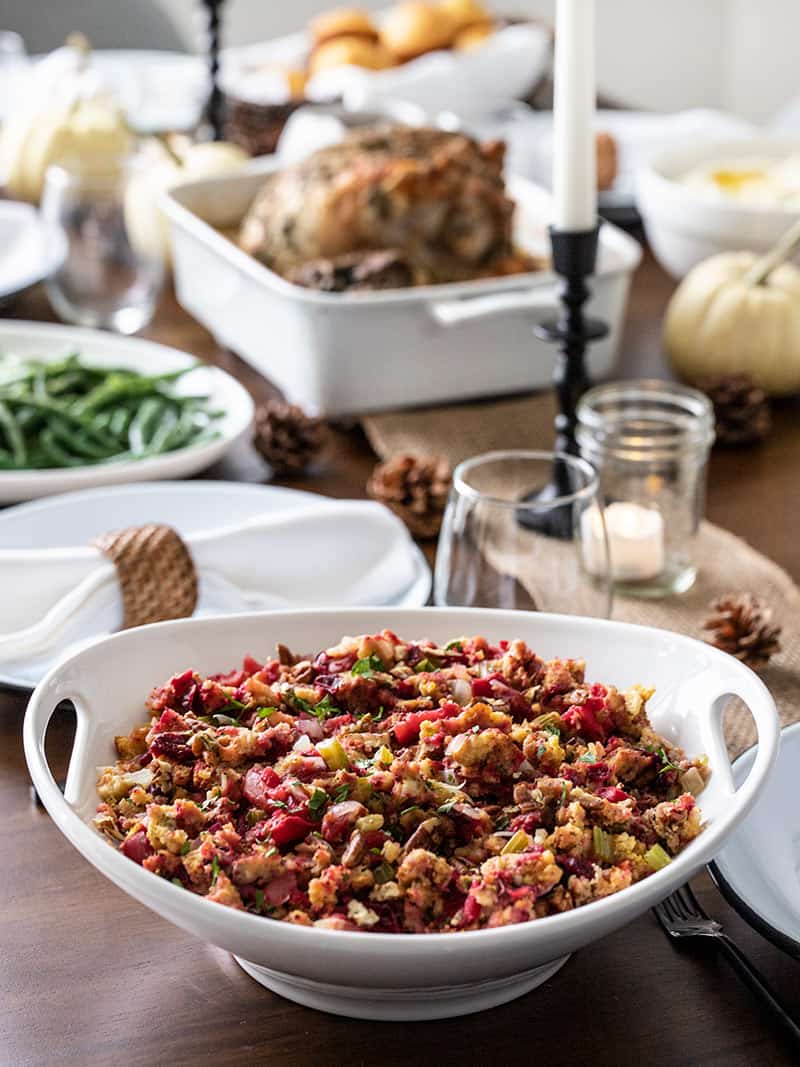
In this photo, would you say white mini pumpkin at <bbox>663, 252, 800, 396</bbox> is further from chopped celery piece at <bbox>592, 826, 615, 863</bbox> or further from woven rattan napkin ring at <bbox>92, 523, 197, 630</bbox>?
chopped celery piece at <bbox>592, 826, 615, 863</bbox>

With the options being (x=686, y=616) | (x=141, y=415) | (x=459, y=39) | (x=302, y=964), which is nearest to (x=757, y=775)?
(x=302, y=964)

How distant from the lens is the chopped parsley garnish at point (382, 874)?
32.1 inches

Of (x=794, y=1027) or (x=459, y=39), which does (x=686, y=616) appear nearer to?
(x=794, y=1027)

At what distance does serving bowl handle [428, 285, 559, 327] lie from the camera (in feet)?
5.71

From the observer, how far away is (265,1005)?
888mm

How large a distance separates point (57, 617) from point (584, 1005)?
0.55 metres

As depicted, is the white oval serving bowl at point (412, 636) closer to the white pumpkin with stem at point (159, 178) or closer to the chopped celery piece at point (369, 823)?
the chopped celery piece at point (369, 823)

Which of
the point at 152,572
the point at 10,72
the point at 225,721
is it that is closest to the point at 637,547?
the point at 152,572

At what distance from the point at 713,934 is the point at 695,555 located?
2.09 feet

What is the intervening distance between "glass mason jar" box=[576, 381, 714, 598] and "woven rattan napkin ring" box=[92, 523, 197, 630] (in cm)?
43

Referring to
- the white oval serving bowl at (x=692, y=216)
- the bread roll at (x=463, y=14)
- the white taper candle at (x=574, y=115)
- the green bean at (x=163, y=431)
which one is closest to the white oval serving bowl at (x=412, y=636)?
the white taper candle at (x=574, y=115)

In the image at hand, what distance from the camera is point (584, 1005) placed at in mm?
890

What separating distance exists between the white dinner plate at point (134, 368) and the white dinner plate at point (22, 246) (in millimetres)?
217

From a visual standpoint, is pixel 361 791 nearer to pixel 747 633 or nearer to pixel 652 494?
Answer: pixel 747 633
